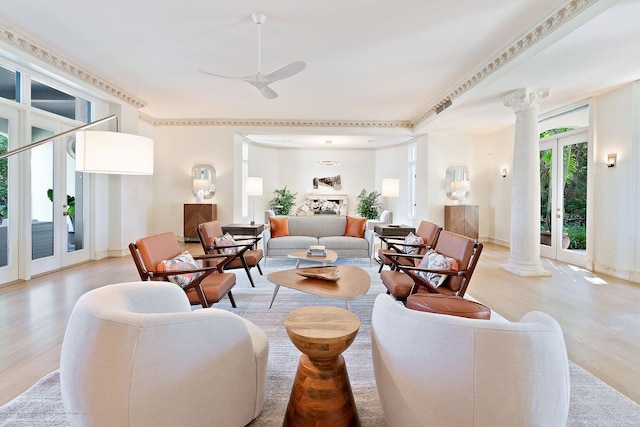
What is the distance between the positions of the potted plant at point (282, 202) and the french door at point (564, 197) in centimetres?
677

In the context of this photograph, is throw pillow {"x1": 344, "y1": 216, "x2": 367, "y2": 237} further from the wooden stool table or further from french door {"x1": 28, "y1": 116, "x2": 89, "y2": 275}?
french door {"x1": 28, "y1": 116, "x2": 89, "y2": 275}

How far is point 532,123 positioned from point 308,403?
5276 millimetres

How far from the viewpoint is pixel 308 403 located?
1447 millimetres

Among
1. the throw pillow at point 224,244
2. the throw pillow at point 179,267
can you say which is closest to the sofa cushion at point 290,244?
the throw pillow at point 224,244

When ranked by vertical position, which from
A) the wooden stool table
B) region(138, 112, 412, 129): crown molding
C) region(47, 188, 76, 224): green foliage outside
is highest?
region(138, 112, 412, 129): crown molding

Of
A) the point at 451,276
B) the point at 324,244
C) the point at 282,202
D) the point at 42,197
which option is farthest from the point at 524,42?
the point at 282,202

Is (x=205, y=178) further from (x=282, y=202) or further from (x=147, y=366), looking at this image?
(x=147, y=366)

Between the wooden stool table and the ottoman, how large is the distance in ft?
3.06

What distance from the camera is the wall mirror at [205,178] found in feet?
25.1

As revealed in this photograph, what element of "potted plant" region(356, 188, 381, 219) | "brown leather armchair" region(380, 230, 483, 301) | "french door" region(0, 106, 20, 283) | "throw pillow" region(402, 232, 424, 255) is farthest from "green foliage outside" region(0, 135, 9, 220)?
"potted plant" region(356, 188, 381, 219)

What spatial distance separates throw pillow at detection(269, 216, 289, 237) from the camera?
593 cm

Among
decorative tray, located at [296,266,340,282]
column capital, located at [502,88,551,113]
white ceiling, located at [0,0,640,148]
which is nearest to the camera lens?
decorative tray, located at [296,266,340,282]

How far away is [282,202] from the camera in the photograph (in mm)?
10352

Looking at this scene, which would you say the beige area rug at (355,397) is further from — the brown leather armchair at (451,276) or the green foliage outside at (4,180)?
the green foliage outside at (4,180)
